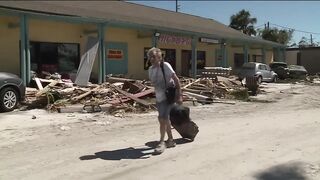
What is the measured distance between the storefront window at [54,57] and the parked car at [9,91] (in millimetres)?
6526

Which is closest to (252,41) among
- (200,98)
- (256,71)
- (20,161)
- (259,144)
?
(256,71)

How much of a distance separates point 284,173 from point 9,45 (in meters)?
15.2

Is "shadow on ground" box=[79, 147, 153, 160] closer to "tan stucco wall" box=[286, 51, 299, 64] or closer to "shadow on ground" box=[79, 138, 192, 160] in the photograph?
"shadow on ground" box=[79, 138, 192, 160]

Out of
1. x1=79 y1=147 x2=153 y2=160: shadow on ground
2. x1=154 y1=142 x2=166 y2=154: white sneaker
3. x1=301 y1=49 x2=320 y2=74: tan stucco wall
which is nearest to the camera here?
x1=79 y1=147 x2=153 y2=160: shadow on ground

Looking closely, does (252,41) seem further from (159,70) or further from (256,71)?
(159,70)

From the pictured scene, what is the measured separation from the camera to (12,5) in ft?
59.0

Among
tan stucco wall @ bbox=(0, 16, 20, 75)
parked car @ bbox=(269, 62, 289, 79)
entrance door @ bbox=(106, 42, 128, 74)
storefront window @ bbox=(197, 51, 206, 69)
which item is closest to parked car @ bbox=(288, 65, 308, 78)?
parked car @ bbox=(269, 62, 289, 79)

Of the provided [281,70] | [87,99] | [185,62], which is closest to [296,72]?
[281,70]

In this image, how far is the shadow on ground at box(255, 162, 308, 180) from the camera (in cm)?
634

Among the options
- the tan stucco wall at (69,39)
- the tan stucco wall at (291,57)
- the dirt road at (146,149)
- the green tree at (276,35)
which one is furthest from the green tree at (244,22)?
the dirt road at (146,149)

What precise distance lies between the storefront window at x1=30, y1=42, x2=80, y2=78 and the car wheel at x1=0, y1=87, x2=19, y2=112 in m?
6.65

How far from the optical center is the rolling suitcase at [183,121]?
8602 mm

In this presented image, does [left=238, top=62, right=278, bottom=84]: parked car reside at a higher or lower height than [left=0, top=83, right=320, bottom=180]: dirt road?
higher

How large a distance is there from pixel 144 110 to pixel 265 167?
780 cm
